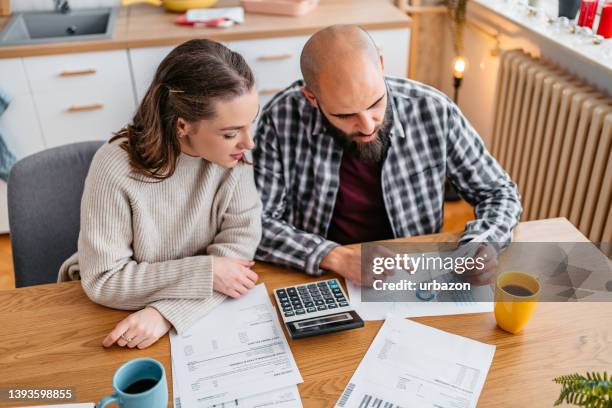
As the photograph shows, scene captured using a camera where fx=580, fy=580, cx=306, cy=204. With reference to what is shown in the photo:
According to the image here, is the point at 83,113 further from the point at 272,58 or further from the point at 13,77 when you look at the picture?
A: the point at 272,58

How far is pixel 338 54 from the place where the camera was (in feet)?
4.09

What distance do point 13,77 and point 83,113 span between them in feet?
0.97

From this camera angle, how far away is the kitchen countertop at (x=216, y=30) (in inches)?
92.0

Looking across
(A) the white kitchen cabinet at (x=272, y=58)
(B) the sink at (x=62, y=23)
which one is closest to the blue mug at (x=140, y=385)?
(A) the white kitchen cabinet at (x=272, y=58)

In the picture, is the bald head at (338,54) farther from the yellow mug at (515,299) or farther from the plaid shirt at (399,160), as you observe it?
the yellow mug at (515,299)

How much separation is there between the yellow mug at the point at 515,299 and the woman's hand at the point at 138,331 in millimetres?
607

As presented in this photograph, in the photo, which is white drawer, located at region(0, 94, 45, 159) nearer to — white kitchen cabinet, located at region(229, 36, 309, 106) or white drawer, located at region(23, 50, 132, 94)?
white drawer, located at region(23, 50, 132, 94)

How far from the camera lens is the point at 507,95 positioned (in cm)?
232

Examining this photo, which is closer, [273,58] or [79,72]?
[79,72]

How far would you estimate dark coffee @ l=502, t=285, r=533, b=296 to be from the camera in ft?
3.39

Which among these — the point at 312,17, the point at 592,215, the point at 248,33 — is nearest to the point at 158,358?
the point at 592,215

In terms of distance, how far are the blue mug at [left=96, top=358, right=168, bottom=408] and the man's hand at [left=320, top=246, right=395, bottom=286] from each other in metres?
0.46

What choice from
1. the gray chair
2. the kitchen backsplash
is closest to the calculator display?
the gray chair

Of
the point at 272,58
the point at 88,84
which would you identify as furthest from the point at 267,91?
the point at 88,84
